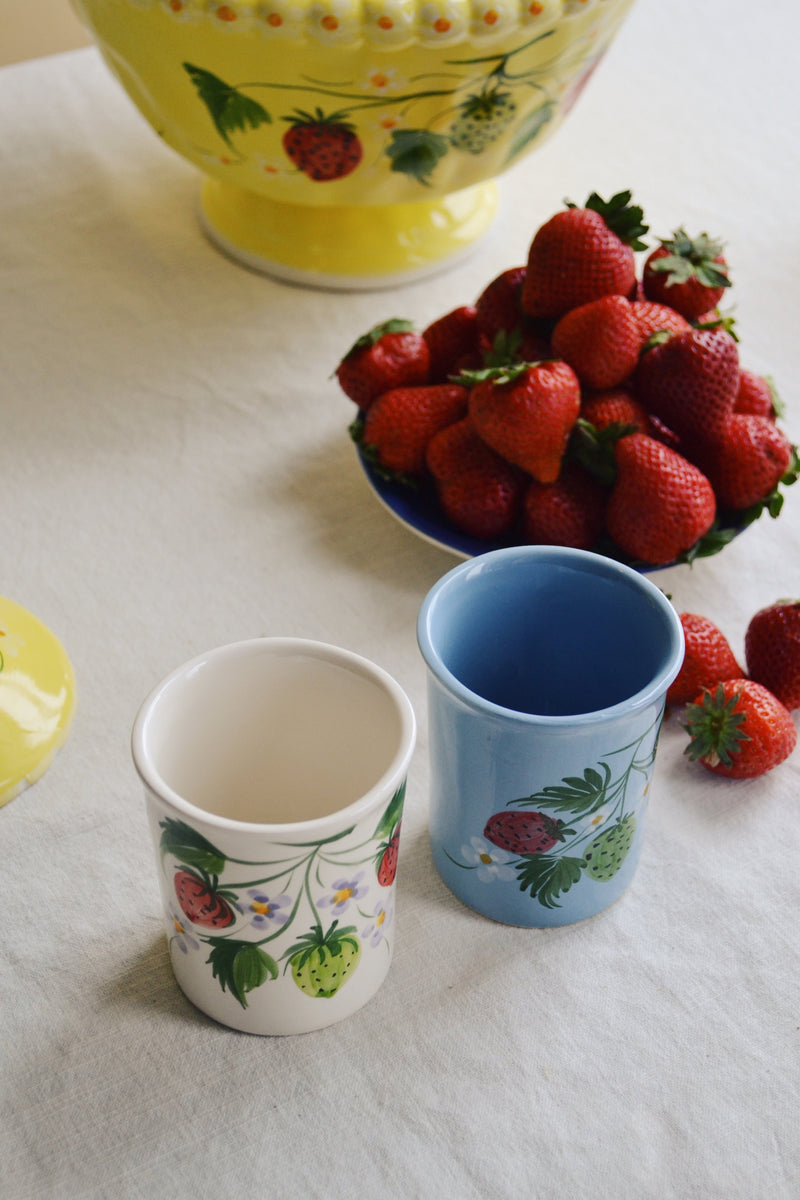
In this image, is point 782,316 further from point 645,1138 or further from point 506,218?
point 645,1138

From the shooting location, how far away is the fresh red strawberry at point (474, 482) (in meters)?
0.67

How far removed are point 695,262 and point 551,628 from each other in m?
0.33

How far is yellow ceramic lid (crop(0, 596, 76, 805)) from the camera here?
1.86 feet

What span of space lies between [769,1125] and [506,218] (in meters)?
0.78

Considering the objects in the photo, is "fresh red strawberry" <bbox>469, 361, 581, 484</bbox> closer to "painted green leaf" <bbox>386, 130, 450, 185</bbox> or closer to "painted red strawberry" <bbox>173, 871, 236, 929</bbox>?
"painted green leaf" <bbox>386, 130, 450, 185</bbox>

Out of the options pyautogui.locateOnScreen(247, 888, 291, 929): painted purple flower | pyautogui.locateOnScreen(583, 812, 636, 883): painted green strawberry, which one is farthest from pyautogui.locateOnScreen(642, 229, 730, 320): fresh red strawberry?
pyautogui.locateOnScreen(247, 888, 291, 929): painted purple flower

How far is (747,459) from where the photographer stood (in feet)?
2.17

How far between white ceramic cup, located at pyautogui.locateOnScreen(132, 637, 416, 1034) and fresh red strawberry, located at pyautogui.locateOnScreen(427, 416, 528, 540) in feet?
0.77

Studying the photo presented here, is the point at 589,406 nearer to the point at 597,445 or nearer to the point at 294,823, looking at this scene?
the point at 597,445

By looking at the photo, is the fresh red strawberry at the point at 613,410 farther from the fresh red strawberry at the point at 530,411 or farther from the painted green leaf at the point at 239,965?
the painted green leaf at the point at 239,965

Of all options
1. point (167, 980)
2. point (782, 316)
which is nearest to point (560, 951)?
point (167, 980)

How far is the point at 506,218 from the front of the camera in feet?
3.34

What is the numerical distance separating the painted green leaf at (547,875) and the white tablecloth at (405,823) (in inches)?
1.1

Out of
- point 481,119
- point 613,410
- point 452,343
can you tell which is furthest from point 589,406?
point 481,119
